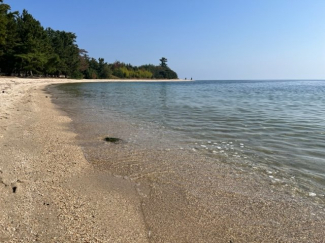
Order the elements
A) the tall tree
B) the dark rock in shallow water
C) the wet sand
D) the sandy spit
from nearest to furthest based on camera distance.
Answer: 1. the sandy spit
2. the wet sand
3. the dark rock in shallow water
4. the tall tree

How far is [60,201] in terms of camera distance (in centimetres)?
329

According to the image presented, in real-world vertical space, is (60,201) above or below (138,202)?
above

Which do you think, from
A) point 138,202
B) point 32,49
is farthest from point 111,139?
point 32,49

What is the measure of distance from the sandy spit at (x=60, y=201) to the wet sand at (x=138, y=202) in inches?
0.4

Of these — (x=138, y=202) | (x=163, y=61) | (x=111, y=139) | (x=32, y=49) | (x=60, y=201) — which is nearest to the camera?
(x=60, y=201)

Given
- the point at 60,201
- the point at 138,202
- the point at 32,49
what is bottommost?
the point at 138,202

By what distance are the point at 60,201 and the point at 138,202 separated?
1.09m

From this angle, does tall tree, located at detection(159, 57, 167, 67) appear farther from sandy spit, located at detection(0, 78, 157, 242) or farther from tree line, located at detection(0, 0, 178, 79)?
sandy spit, located at detection(0, 78, 157, 242)

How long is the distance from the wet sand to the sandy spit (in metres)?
0.01

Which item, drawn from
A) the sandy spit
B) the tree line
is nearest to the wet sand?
the sandy spit

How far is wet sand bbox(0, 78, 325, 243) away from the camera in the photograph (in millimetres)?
2771

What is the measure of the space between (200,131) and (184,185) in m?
4.64

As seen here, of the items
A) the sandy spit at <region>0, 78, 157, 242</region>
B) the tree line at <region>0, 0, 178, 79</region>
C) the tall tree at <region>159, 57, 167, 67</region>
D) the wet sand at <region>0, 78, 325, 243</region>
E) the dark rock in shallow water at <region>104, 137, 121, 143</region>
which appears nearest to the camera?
the sandy spit at <region>0, 78, 157, 242</region>

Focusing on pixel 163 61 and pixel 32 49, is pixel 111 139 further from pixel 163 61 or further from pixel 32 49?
pixel 163 61
